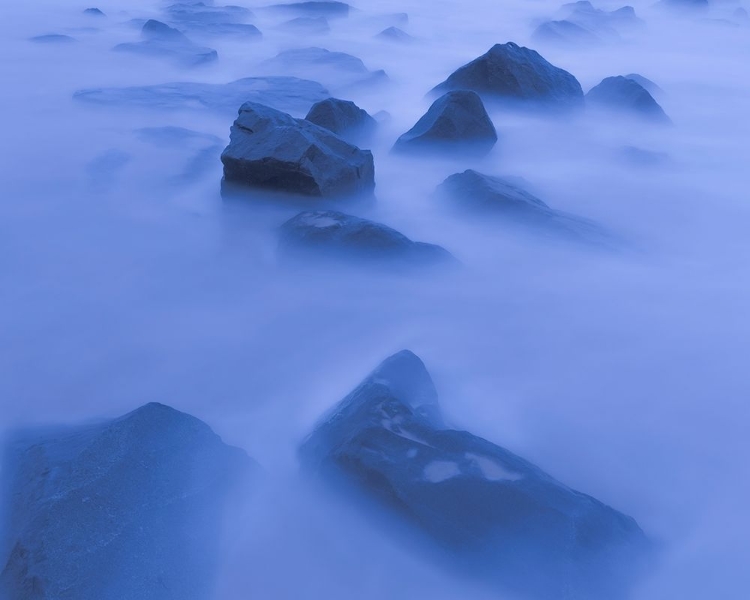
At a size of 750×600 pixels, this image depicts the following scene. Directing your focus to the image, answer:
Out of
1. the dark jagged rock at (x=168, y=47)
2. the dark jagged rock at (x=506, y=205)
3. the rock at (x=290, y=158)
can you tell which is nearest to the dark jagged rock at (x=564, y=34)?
the dark jagged rock at (x=168, y=47)

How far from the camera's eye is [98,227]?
295cm

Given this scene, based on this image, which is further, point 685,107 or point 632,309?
point 685,107

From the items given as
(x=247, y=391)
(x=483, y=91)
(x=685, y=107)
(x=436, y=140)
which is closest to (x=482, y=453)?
(x=247, y=391)

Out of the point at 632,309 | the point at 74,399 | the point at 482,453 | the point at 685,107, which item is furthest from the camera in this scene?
the point at 685,107

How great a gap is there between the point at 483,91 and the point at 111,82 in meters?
2.41

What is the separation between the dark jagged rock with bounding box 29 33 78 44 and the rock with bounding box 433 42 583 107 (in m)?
3.25

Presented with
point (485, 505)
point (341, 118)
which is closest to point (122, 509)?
point (485, 505)

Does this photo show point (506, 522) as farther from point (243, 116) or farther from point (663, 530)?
point (243, 116)

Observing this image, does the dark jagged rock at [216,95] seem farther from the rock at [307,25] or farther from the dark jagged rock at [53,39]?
the rock at [307,25]

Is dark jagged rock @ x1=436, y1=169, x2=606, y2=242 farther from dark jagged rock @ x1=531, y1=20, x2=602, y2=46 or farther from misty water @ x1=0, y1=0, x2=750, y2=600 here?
dark jagged rock @ x1=531, y1=20, x2=602, y2=46

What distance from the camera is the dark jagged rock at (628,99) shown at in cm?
455

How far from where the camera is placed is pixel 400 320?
2.46 m

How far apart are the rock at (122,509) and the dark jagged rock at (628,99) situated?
3678 mm

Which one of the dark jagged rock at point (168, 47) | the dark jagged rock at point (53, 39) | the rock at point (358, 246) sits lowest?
the dark jagged rock at point (53, 39)
